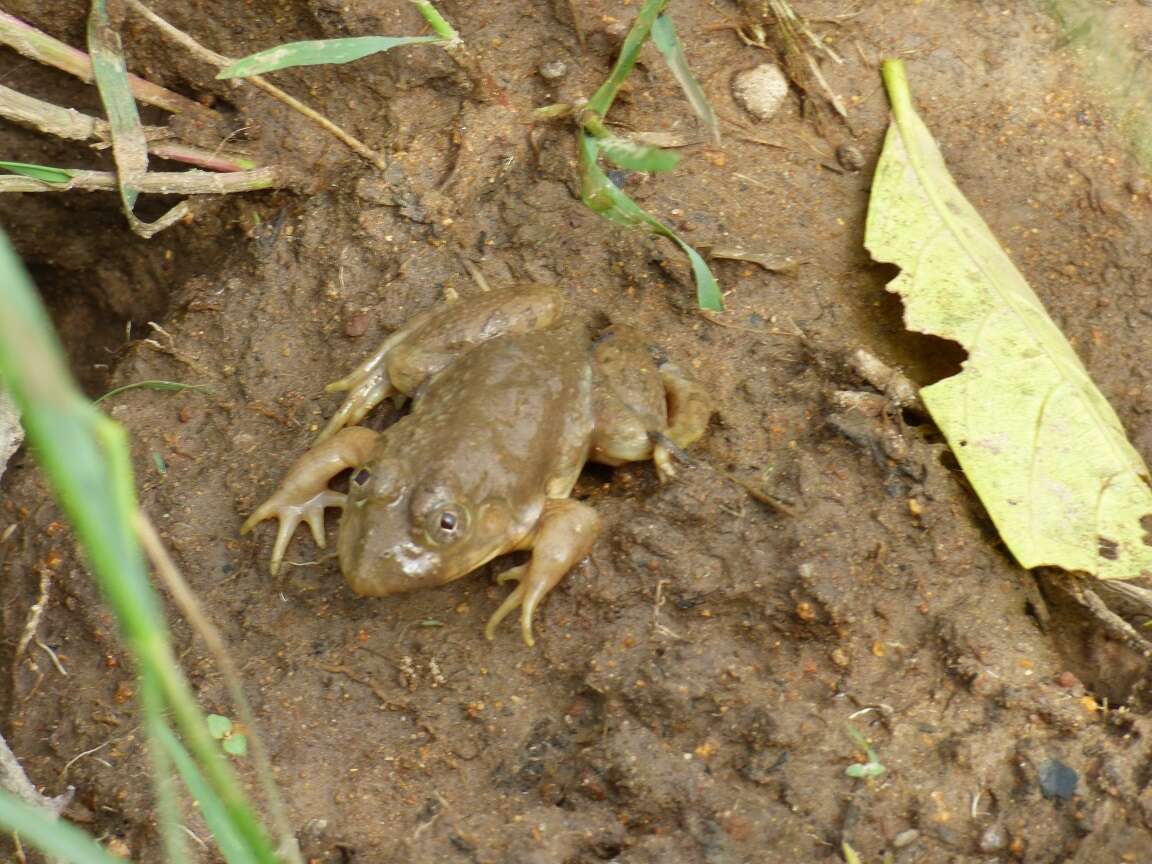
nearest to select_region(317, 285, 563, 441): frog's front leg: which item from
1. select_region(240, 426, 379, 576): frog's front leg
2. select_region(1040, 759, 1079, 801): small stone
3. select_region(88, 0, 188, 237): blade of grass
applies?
select_region(240, 426, 379, 576): frog's front leg

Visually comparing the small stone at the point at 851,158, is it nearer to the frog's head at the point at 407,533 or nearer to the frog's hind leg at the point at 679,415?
the frog's hind leg at the point at 679,415

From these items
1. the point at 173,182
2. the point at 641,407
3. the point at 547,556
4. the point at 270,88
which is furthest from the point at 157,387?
the point at 641,407

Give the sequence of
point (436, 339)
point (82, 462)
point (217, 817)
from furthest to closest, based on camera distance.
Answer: point (436, 339) < point (217, 817) < point (82, 462)

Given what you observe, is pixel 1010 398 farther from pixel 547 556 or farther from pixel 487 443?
pixel 487 443

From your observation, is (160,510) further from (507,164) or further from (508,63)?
(508,63)

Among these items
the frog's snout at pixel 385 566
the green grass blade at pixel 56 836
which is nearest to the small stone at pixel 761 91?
the frog's snout at pixel 385 566
